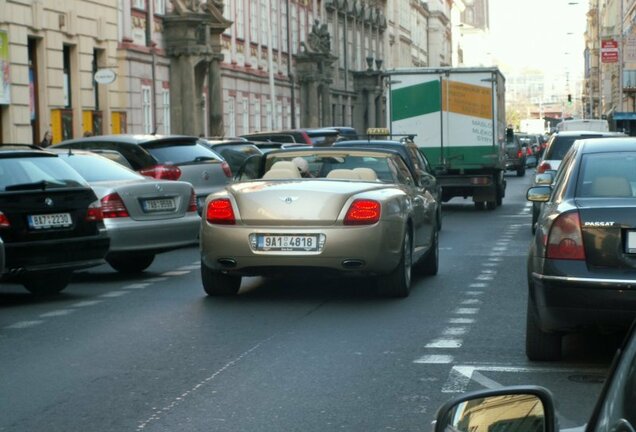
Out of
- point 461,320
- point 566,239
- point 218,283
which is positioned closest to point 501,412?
point 566,239

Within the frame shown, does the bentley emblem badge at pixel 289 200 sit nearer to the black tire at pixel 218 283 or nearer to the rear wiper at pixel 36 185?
the black tire at pixel 218 283

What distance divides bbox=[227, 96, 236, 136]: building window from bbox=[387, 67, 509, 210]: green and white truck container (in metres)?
24.8

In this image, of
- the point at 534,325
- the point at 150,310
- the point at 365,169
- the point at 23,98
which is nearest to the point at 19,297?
the point at 150,310

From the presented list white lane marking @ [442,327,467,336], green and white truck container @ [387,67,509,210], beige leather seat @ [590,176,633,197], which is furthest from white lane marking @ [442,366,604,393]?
green and white truck container @ [387,67,509,210]

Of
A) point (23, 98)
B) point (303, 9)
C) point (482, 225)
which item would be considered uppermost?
point (303, 9)

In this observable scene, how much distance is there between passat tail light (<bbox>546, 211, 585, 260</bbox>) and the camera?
8500mm

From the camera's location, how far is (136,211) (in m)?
15.6

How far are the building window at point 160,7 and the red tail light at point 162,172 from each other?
27.0 meters

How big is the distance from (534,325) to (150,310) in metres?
4.36

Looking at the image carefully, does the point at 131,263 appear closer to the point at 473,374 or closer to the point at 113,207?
the point at 113,207

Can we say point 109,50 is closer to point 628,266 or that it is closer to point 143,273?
point 143,273

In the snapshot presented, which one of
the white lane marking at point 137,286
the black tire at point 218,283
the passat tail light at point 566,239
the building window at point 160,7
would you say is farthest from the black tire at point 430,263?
A: the building window at point 160,7

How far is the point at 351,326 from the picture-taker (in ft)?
36.2

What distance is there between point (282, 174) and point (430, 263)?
7.70 feet
